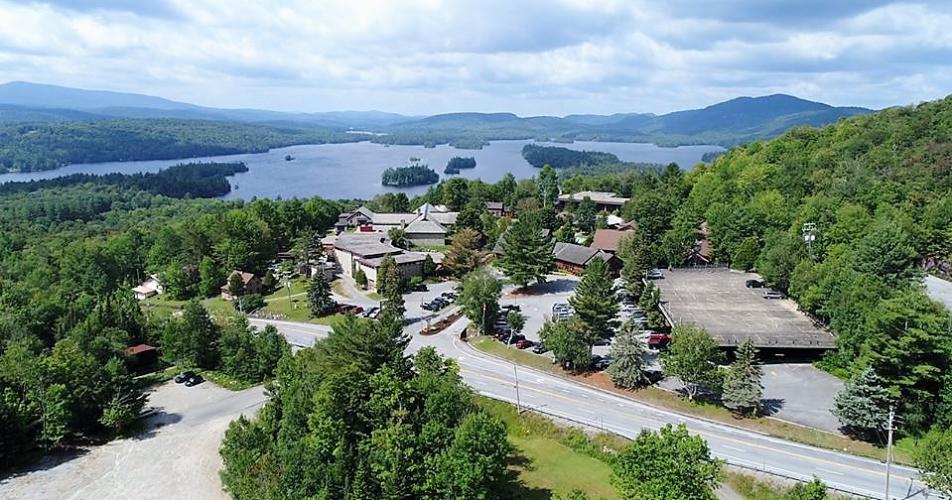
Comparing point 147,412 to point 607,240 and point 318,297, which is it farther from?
point 607,240

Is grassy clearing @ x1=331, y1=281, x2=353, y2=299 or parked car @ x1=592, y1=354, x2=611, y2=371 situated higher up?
parked car @ x1=592, y1=354, x2=611, y2=371

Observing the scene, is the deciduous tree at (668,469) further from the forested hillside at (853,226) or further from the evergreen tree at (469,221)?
the evergreen tree at (469,221)

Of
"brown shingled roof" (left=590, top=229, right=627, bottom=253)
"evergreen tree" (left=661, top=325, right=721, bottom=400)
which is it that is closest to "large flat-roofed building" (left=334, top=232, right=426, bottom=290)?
"brown shingled roof" (left=590, top=229, right=627, bottom=253)

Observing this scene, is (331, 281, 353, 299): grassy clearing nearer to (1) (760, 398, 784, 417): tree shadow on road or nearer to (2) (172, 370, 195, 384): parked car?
(2) (172, 370, 195, 384): parked car

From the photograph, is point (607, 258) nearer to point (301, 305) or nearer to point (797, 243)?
point (797, 243)

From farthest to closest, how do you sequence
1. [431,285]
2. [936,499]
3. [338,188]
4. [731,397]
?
[338,188], [431,285], [731,397], [936,499]

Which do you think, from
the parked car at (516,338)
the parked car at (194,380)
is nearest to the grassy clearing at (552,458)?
the parked car at (516,338)

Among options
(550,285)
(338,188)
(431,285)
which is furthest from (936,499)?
(338,188)
